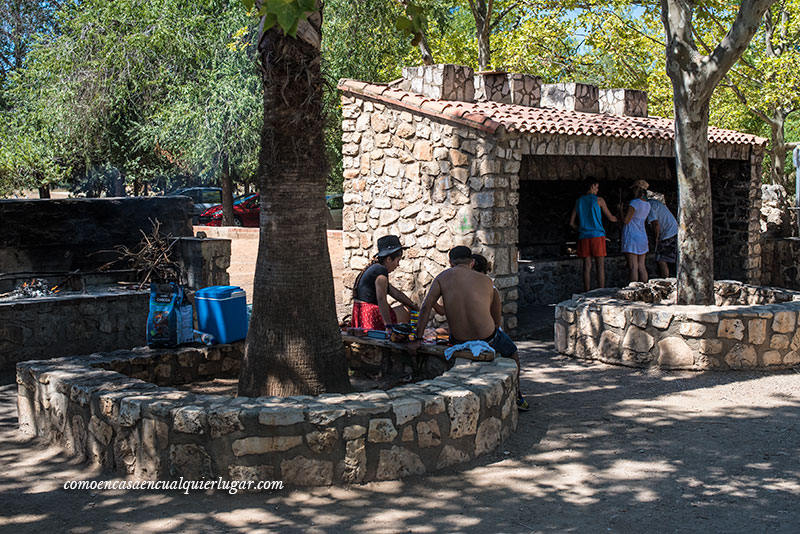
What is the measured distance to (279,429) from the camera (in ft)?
17.0

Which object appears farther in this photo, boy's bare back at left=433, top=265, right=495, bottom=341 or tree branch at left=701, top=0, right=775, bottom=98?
tree branch at left=701, top=0, right=775, bottom=98

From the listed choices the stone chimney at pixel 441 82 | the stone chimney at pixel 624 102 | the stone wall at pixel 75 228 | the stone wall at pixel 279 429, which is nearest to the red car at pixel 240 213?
the stone chimney at pixel 624 102

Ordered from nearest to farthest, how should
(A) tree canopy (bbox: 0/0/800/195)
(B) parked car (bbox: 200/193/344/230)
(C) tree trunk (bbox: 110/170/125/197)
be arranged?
(A) tree canopy (bbox: 0/0/800/195)
(C) tree trunk (bbox: 110/170/125/197)
(B) parked car (bbox: 200/193/344/230)

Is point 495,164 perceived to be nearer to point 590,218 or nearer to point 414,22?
point 590,218

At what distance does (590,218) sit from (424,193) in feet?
9.45

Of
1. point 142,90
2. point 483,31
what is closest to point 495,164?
point 483,31

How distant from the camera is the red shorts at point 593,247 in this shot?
12.6m

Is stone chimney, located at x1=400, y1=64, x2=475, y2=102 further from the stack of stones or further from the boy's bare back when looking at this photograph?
the boy's bare back

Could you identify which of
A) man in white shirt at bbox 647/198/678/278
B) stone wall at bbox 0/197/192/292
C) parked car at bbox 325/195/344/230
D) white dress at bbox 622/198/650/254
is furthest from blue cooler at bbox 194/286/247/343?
parked car at bbox 325/195/344/230

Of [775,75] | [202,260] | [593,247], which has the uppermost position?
[775,75]

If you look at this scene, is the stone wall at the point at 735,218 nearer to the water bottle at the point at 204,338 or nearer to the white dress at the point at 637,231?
the white dress at the point at 637,231

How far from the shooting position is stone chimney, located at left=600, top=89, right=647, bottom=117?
14.4 m

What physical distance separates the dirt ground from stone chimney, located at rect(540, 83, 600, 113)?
753cm

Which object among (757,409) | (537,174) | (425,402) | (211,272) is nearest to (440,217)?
(537,174)
